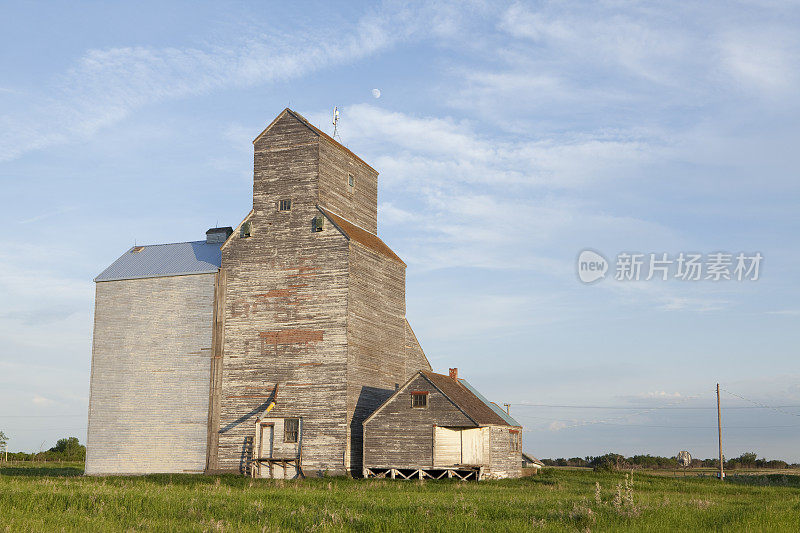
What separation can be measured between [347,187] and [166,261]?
12271 mm

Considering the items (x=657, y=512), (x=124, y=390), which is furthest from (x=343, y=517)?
(x=124, y=390)

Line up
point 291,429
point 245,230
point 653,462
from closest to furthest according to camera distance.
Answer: point 291,429 < point 245,230 < point 653,462

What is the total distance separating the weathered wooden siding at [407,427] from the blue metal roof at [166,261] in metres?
13.5

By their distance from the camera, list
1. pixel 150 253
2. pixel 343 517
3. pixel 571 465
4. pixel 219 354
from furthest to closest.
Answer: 1. pixel 571 465
2. pixel 150 253
3. pixel 219 354
4. pixel 343 517

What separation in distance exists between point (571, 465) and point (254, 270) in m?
54.9

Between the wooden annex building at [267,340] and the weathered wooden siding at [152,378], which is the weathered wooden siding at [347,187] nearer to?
the wooden annex building at [267,340]

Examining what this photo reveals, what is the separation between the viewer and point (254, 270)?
4409 cm

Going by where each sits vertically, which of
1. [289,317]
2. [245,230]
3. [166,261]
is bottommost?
[289,317]

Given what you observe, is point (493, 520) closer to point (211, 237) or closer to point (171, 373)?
point (171, 373)

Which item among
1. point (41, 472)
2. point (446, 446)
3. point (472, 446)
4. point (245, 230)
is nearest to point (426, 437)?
point (446, 446)

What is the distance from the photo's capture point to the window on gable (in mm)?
40562

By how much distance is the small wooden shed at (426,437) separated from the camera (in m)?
39.8

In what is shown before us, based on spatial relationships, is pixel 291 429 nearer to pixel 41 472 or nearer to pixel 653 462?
pixel 41 472

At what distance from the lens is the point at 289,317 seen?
140 ft
